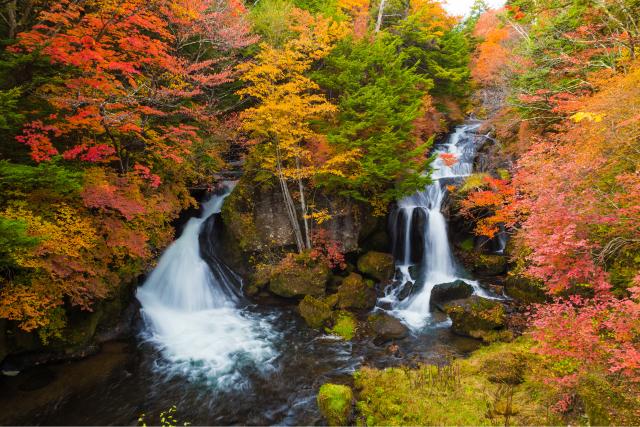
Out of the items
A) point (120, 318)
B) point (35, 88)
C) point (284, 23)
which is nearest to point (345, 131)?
point (284, 23)

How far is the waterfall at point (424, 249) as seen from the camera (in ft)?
46.1

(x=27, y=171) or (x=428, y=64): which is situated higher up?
(x=428, y=64)

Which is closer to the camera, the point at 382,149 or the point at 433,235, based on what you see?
the point at 382,149

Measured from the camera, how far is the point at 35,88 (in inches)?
350

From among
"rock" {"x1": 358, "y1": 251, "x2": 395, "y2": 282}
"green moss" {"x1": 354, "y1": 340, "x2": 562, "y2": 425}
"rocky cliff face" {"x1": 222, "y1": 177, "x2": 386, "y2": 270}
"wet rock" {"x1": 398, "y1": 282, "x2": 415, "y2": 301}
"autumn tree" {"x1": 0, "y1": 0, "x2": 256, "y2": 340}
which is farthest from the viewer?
"rocky cliff face" {"x1": 222, "y1": 177, "x2": 386, "y2": 270}

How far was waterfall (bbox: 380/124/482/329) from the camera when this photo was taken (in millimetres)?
14055

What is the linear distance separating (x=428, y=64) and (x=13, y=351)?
2360cm

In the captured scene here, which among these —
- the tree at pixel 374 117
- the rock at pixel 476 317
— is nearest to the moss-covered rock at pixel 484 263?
the rock at pixel 476 317

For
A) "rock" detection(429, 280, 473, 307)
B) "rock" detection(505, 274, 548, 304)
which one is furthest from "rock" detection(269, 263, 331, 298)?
"rock" detection(505, 274, 548, 304)

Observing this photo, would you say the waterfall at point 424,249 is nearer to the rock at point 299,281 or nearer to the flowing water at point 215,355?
the flowing water at point 215,355

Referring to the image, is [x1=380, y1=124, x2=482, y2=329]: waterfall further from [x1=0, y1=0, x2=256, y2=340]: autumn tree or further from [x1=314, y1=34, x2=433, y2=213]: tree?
[x1=0, y1=0, x2=256, y2=340]: autumn tree

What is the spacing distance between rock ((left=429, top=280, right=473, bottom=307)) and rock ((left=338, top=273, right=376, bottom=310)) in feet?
8.03

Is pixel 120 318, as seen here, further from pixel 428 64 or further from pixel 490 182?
pixel 428 64

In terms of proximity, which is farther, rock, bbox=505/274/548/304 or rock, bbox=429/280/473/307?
rock, bbox=429/280/473/307
